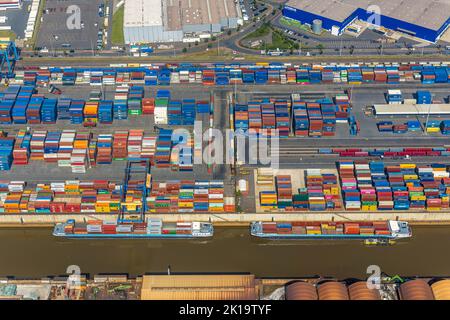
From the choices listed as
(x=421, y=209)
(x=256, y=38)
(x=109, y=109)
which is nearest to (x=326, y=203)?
(x=421, y=209)

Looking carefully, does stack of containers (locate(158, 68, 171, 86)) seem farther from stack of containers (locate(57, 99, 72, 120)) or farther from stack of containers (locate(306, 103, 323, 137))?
stack of containers (locate(306, 103, 323, 137))

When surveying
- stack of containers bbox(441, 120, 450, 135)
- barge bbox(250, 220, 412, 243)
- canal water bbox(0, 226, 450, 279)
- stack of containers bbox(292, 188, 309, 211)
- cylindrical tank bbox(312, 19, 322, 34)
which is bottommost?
canal water bbox(0, 226, 450, 279)

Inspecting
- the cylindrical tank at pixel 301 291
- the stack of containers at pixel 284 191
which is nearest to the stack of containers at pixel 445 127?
the stack of containers at pixel 284 191

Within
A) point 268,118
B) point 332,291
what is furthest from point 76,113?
Result: point 332,291

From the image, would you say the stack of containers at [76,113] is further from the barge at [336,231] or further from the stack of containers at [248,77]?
the barge at [336,231]

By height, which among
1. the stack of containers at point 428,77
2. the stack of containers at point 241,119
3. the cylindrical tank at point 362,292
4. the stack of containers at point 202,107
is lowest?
the cylindrical tank at point 362,292

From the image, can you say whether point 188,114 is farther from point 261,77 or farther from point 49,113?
point 49,113

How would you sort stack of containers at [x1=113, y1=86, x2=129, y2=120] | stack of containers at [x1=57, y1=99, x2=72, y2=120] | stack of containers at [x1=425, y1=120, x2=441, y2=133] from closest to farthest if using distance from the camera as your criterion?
1. stack of containers at [x1=425, y1=120, x2=441, y2=133]
2. stack of containers at [x1=113, y1=86, x2=129, y2=120]
3. stack of containers at [x1=57, y1=99, x2=72, y2=120]

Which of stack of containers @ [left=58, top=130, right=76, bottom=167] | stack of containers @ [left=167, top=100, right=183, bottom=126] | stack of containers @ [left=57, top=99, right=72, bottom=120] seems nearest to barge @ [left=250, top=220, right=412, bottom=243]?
stack of containers @ [left=167, top=100, right=183, bottom=126]
